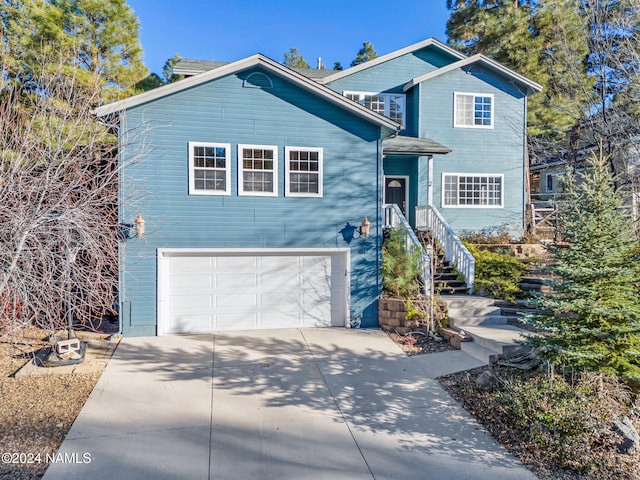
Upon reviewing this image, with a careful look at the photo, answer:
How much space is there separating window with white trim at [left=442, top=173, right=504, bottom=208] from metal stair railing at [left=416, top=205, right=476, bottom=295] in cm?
191

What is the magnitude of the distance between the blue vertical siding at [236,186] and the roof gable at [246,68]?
0.58ft

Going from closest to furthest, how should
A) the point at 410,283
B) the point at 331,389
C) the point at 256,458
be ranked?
1. the point at 256,458
2. the point at 331,389
3. the point at 410,283

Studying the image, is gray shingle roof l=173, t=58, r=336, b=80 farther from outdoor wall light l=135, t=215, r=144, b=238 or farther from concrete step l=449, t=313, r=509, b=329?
concrete step l=449, t=313, r=509, b=329

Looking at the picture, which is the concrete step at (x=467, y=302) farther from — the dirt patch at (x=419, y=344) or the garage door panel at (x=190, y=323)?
the garage door panel at (x=190, y=323)

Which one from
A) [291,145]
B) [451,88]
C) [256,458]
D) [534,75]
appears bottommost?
[256,458]

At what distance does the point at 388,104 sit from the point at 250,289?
9.56 m

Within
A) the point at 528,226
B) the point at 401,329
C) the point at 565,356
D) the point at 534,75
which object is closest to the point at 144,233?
the point at 401,329

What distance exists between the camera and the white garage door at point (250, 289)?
9312 millimetres

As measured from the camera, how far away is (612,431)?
458 cm

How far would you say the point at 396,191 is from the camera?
14.4 metres

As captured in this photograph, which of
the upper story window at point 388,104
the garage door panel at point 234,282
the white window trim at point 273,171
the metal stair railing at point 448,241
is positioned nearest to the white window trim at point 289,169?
the white window trim at point 273,171

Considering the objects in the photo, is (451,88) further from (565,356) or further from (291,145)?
(565,356)

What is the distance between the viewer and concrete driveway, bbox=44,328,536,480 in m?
4.23

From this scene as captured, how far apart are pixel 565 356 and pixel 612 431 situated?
105cm
